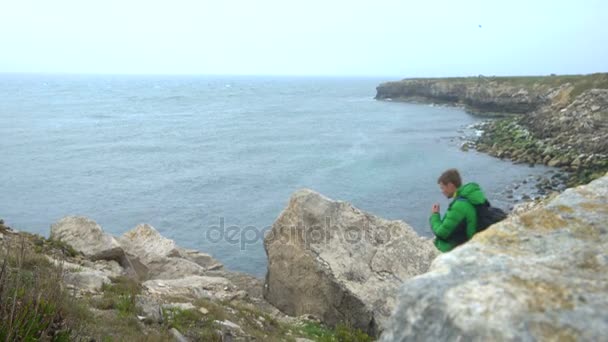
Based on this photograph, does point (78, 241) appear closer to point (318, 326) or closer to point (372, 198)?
point (318, 326)

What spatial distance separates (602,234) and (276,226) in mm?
11118

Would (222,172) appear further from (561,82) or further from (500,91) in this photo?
(500,91)

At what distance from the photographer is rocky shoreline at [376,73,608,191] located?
145ft

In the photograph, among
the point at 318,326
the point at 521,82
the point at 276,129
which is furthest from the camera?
the point at 521,82

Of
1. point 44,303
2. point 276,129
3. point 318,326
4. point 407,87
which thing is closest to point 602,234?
point 44,303

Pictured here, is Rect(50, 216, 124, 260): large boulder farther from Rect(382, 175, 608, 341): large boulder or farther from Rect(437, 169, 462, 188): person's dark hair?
Rect(382, 175, 608, 341): large boulder

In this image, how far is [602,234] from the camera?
410 cm

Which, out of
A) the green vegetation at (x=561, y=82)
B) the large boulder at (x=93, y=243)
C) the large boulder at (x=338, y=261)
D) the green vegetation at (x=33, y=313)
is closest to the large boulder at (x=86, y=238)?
the large boulder at (x=93, y=243)

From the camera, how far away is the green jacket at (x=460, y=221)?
669cm

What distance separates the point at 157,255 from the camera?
17.0m

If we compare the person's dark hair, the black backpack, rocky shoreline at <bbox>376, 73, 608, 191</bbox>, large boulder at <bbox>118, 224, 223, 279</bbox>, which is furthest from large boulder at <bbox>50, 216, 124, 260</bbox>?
rocky shoreline at <bbox>376, 73, 608, 191</bbox>

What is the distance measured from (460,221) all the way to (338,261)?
23.5ft

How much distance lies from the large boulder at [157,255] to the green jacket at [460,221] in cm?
1086

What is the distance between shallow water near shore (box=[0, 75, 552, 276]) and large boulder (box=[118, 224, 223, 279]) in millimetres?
6542
